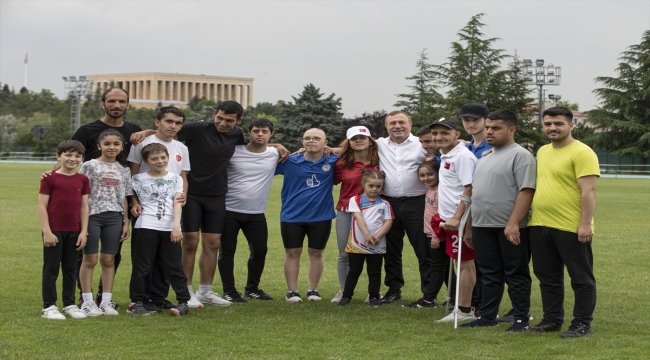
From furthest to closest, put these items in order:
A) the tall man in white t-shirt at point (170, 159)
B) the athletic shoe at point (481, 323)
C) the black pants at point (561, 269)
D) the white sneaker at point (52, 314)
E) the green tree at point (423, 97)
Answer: the green tree at point (423, 97)
the tall man in white t-shirt at point (170, 159)
the white sneaker at point (52, 314)
the athletic shoe at point (481, 323)
the black pants at point (561, 269)

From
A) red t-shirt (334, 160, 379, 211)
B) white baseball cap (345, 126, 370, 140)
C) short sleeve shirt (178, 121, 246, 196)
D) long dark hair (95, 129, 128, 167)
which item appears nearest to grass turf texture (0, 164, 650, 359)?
red t-shirt (334, 160, 379, 211)

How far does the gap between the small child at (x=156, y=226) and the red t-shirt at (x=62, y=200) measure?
0.63 meters

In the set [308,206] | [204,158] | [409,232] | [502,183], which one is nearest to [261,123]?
[204,158]

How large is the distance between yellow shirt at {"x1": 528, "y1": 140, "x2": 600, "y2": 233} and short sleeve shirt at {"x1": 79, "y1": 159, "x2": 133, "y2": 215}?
385cm

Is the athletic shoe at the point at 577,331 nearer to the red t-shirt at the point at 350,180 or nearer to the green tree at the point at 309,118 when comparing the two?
the red t-shirt at the point at 350,180

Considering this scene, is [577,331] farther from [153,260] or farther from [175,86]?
[175,86]

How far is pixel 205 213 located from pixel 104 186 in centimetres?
123

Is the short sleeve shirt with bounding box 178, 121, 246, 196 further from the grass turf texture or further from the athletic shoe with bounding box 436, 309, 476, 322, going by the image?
the athletic shoe with bounding box 436, 309, 476, 322

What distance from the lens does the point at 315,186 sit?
27.7 feet

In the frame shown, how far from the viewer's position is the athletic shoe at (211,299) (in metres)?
8.12

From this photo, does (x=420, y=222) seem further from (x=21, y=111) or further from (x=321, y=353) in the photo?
(x=21, y=111)

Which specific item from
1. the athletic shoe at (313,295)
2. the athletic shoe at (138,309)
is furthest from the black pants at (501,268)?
the athletic shoe at (138,309)

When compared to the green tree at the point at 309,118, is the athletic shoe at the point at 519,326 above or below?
below

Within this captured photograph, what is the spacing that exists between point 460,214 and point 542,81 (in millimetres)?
49793
